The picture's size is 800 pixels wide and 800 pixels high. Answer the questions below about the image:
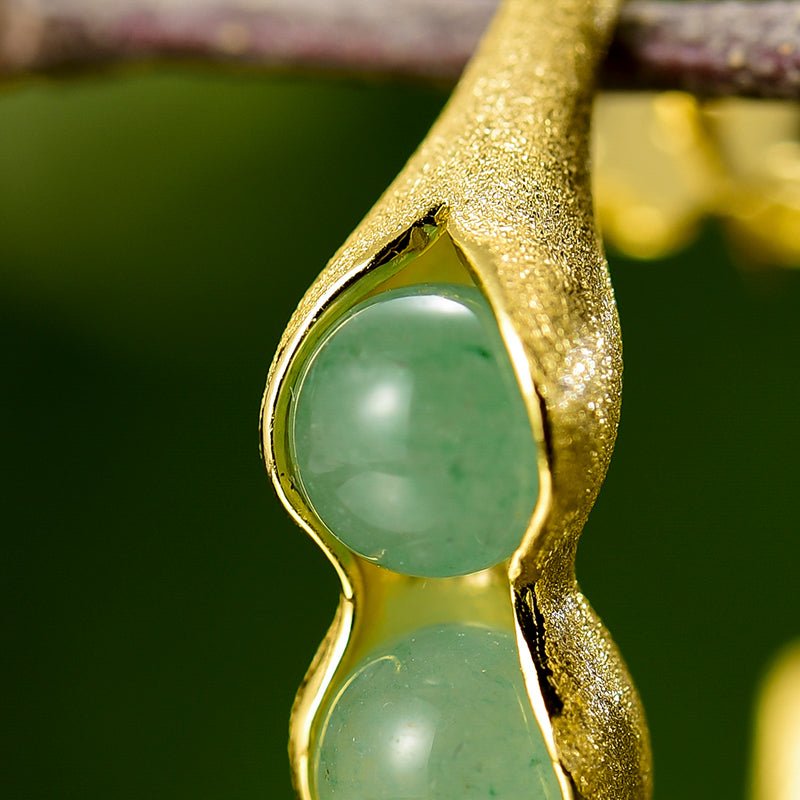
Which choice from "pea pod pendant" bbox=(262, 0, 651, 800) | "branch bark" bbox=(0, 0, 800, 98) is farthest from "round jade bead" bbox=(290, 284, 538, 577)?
"branch bark" bbox=(0, 0, 800, 98)

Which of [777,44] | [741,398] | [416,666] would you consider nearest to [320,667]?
[416,666]

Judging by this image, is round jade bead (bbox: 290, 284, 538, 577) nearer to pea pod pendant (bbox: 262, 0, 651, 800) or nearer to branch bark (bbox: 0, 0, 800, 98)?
pea pod pendant (bbox: 262, 0, 651, 800)

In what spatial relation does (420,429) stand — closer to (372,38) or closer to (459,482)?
(459,482)

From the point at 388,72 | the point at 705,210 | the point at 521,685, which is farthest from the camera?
the point at 705,210

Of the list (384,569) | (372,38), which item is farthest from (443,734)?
(372,38)

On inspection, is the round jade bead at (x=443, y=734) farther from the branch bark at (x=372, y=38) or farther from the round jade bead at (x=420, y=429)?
the branch bark at (x=372, y=38)

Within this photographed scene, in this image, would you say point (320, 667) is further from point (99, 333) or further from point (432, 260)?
point (99, 333)
